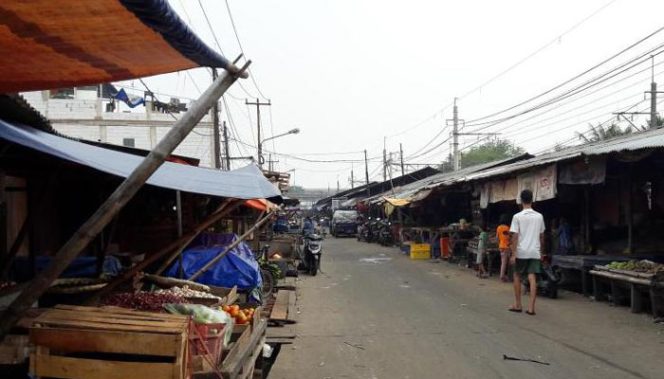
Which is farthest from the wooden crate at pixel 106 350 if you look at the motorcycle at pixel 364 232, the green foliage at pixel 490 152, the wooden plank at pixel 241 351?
the green foliage at pixel 490 152

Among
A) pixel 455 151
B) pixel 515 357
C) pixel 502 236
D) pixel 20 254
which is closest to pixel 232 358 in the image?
pixel 515 357

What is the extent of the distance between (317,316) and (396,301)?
2182 mm

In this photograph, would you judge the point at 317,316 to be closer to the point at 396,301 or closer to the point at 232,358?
the point at 396,301

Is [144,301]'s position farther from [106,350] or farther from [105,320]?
[106,350]

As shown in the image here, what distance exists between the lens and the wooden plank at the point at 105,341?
324 centimetres

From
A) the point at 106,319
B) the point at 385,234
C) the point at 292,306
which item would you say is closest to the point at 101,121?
the point at 385,234

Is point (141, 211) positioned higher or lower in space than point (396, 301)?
higher

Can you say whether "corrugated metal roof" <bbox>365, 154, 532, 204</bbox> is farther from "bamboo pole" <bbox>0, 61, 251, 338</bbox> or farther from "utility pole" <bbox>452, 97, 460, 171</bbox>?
"bamboo pole" <bbox>0, 61, 251, 338</bbox>

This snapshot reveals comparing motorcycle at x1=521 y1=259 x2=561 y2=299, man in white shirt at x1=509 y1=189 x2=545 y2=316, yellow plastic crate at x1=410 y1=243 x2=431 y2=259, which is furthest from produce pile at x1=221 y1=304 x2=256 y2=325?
yellow plastic crate at x1=410 y1=243 x2=431 y2=259

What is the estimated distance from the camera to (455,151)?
129ft

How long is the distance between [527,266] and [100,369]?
24.5 ft

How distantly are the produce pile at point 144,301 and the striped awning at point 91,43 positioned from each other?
6.91 feet

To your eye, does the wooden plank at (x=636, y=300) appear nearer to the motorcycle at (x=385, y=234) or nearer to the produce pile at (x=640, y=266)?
the produce pile at (x=640, y=266)

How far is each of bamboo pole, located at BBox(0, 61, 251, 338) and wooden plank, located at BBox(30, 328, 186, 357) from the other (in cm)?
21
